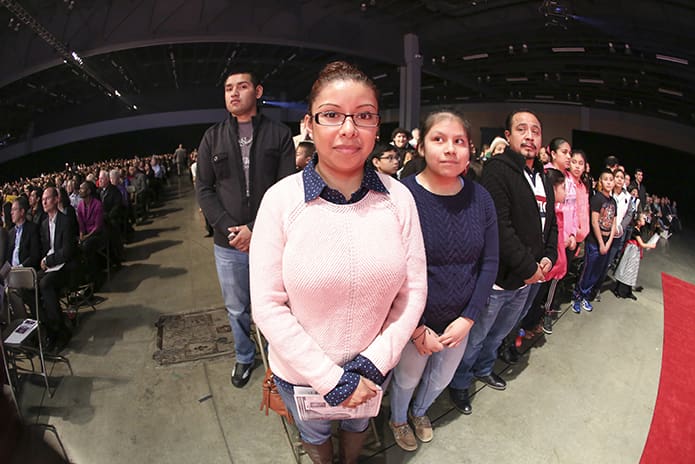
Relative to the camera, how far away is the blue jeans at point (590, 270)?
11.7 ft

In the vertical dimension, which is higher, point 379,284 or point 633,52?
point 633,52

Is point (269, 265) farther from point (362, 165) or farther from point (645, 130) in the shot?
point (645, 130)

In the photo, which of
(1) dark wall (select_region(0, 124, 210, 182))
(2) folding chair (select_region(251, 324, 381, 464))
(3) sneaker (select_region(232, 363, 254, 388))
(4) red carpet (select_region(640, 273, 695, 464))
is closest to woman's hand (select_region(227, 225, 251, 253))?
(2) folding chair (select_region(251, 324, 381, 464))

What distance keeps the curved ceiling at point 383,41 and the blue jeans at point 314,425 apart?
337 inches

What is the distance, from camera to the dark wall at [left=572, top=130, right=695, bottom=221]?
11.4 meters

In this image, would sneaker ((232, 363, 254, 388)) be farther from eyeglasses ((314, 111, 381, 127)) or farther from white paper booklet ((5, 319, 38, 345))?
eyeglasses ((314, 111, 381, 127))

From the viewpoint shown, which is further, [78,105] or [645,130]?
[78,105]

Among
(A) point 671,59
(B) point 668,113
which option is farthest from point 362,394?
(B) point 668,113

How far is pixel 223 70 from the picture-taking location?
63.7 feet

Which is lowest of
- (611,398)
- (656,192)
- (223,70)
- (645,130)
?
(656,192)

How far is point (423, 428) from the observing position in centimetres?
198

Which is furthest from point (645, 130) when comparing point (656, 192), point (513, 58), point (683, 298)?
point (683, 298)

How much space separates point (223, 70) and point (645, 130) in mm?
18853

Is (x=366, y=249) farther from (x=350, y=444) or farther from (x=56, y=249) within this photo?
(x=56, y=249)
